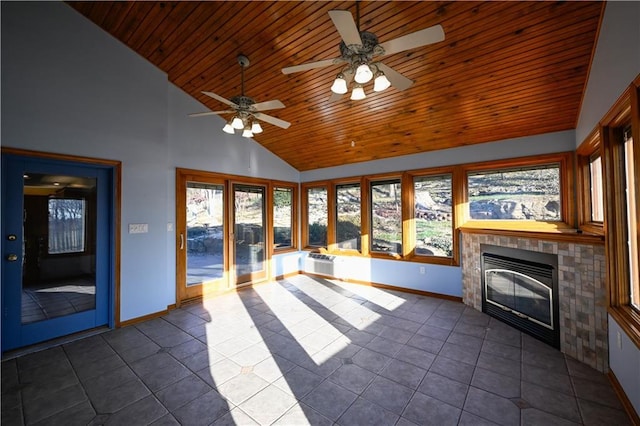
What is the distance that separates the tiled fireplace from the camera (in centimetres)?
245

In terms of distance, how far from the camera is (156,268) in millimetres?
3781

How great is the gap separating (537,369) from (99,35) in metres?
6.15

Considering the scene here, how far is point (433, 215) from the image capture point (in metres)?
4.64

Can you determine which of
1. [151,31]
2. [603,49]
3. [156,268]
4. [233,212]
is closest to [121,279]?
[156,268]

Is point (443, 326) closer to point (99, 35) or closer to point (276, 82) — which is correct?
point (276, 82)

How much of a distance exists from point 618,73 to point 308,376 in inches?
137

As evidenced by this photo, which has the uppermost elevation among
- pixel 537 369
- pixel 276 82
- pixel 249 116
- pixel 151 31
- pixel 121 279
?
pixel 151 31

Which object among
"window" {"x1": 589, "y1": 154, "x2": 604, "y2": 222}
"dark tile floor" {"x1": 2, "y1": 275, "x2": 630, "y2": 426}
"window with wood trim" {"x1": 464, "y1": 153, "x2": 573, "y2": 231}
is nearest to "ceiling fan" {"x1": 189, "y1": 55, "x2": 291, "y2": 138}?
"dark tile floor" {"x1": 2, "y1": 275, "x2": 630, "y2": 426}

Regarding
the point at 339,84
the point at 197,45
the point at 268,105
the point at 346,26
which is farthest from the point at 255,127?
the point at 346,26

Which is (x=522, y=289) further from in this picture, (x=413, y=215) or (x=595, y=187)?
(x=413, y=215)

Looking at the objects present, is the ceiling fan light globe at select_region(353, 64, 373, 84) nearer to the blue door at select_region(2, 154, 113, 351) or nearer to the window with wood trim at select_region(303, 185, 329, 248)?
the blue door at select_region(2, 154, 113, 351)

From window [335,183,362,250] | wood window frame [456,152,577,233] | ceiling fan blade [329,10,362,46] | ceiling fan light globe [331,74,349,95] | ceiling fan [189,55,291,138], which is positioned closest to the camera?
ceiling fan blade [329,10,362,46]

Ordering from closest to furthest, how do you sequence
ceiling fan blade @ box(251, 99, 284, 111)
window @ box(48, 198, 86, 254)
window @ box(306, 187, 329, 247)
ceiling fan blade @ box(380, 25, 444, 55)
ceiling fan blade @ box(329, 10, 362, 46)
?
1. ceiling fan blade @ box(329, 10, 362, 46)
2. ceiling fan blade @ box(380, 25, 444, 55)
3. ceiling fan blade @ box(251, 99, 284, 111)
4. window @ box(48, 198, 86, 254)
5. window @ box(306, 187, 329, 247)

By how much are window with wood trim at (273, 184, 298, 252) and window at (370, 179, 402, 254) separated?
193 cm
